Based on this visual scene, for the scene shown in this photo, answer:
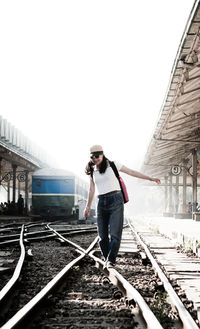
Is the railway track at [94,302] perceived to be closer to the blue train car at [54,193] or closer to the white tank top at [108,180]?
the white tank top at [108,180]

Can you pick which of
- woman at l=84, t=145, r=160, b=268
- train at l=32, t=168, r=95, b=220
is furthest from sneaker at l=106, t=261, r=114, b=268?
train at l=32, t=168, r=95, b=220

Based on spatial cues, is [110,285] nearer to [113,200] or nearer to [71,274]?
[71,274]

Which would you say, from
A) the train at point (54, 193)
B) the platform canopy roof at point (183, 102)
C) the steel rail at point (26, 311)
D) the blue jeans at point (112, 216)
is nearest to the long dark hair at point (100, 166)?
the blue jeans at point (112, 216)

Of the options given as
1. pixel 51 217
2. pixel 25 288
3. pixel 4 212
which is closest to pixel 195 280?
pixel 25 288

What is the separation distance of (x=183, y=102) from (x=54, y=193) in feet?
40.5

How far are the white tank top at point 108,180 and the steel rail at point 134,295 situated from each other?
0.97 metres

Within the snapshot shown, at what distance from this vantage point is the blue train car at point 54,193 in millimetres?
24562

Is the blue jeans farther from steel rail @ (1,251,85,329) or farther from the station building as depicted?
the station building

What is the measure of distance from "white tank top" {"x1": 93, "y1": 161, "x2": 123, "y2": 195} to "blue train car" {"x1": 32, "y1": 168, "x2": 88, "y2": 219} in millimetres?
18627

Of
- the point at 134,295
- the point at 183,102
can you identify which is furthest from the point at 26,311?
the point at 183,102

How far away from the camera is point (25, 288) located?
191 inches

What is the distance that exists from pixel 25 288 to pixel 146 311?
6.02ft

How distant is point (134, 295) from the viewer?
159 inches

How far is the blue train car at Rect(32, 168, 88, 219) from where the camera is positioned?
24562mm
